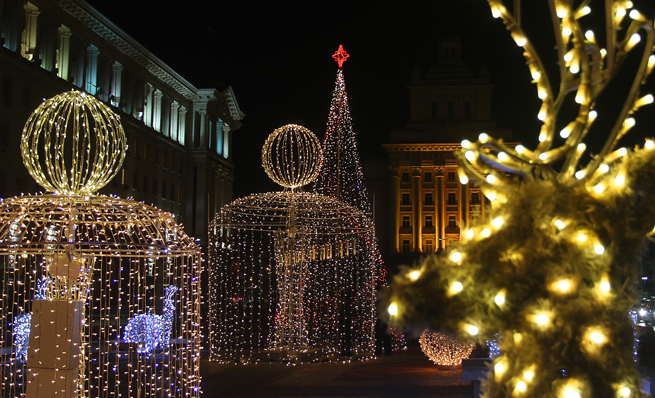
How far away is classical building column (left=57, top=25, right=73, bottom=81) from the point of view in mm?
32625

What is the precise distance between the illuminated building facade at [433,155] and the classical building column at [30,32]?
34615 millimetres

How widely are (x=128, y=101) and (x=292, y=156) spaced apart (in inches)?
1149

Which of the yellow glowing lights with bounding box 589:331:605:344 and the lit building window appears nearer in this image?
the yellow glowing lights with bounding box 589:331:605:344

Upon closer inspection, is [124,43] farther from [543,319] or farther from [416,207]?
[543,319]

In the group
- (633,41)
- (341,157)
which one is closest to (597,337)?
(633,41)

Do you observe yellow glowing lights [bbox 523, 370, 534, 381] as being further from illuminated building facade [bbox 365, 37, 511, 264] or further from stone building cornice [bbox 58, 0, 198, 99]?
illuminated building facade [bbox 365, 37, 511, 264]

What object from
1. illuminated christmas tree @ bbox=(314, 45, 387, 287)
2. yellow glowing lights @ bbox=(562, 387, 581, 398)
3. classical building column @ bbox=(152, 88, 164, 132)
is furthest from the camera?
classical building column @ bbox=(152, 88, 164, 132)

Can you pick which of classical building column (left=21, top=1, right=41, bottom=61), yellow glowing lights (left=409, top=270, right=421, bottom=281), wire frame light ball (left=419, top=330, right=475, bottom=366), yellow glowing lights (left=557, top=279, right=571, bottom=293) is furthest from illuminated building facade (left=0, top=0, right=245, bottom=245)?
yellow glowing lights (left=557, top=279, right=571, bottom=293)

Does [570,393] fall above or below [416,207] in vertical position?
below

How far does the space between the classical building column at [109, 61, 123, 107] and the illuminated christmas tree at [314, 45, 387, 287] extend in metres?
18.2

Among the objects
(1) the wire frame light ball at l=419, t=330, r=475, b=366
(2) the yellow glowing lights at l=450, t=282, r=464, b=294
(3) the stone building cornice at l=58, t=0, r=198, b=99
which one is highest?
(3) the stone building cornice at l=58, t=0, r=198, b=99

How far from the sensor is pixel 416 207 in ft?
197

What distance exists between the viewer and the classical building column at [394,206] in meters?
59.6

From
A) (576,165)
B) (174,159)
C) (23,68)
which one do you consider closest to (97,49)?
(23,68)
